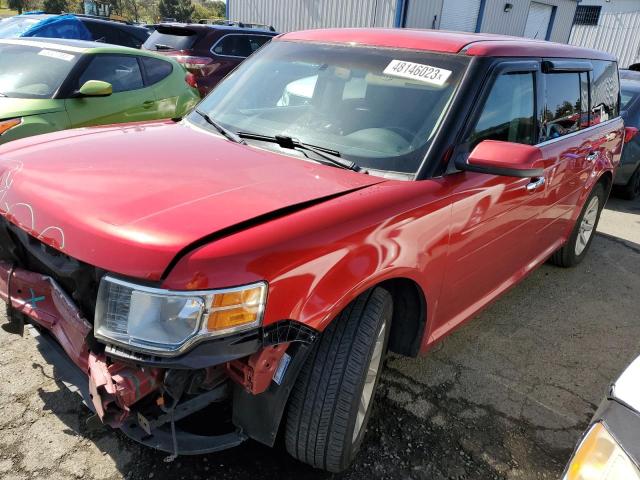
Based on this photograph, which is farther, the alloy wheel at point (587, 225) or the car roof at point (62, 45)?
the car roof at point (62, 45)

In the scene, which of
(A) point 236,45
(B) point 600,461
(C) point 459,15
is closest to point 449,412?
(B) point 600,461

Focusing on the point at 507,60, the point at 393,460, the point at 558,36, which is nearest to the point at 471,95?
the point at 507,60

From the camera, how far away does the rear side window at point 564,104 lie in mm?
3172

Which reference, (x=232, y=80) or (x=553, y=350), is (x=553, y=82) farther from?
(x=232, y=80)

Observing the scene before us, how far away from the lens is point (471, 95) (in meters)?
2.41

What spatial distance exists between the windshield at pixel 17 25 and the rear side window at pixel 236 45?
3435 mm

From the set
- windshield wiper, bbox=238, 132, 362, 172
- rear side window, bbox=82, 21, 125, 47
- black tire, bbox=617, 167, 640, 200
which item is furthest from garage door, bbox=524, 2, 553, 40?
windshield wiper, bbox=238, 132, 362, 172

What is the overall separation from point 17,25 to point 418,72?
9498 mm

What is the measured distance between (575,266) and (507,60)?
9.16 ft

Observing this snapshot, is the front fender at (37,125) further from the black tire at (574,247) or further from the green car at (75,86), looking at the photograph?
the black tire at (574,247)

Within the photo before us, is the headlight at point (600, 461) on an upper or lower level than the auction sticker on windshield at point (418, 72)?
lower

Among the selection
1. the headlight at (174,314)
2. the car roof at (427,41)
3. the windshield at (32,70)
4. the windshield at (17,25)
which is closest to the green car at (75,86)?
the windshield at (32,70)

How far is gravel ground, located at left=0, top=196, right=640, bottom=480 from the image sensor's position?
2.21 meters

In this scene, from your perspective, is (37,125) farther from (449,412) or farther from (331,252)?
(449,412)
